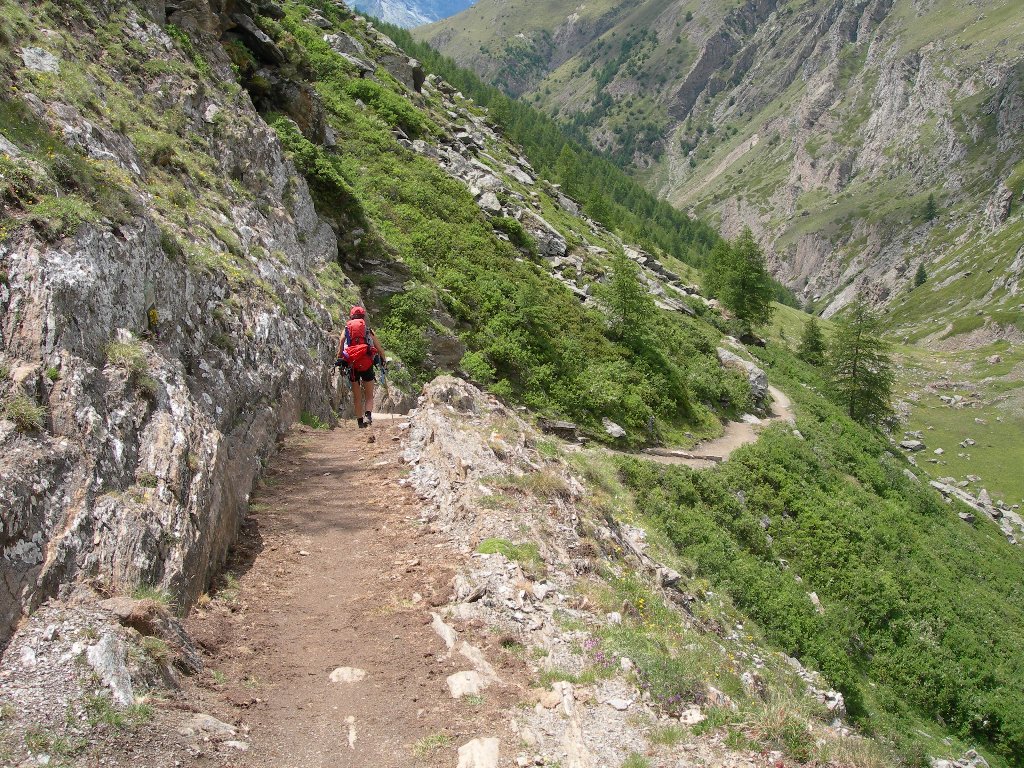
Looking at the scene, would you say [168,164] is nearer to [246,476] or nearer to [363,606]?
[246,476]

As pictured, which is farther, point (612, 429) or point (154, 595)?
point (612, 429)

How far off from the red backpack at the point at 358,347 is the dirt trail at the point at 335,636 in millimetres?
3612

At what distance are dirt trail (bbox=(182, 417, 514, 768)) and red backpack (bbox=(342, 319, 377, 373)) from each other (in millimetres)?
3612

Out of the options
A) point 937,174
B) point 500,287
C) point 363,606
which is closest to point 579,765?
point 363,606

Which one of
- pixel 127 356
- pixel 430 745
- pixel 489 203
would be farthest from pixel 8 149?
pixel 489 203

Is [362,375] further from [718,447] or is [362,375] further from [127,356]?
[718,447]

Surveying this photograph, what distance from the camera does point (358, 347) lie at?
15.0 m

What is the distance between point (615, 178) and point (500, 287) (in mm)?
134649

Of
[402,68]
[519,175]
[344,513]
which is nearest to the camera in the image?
[344,513]

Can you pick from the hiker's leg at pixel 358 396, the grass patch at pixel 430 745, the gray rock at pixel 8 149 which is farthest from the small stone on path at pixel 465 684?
the hiker's leg at pixel 358 396

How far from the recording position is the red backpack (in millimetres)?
14941

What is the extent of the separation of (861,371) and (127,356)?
54697 mm

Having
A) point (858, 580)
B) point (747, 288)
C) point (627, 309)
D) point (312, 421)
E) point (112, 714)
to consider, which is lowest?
point (858, 580)

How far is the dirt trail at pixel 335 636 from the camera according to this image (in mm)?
6035
